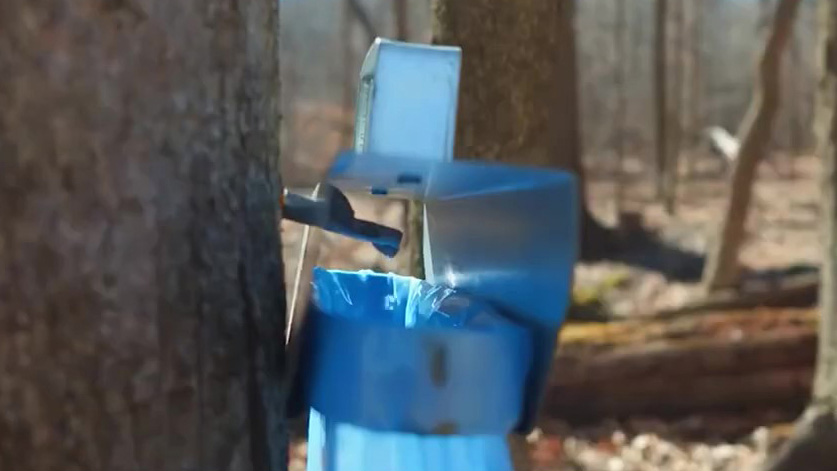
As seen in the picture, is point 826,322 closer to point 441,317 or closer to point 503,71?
point 503,71

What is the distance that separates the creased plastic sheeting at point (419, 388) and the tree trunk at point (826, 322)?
110 inches

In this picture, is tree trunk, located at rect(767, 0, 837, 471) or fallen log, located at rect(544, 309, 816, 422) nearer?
tree trunk, located at rect(767, 0, 837, 471)

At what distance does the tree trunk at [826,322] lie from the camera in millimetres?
3311

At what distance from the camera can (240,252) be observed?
30.1 inches

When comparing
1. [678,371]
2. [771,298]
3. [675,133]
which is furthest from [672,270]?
[675,133]

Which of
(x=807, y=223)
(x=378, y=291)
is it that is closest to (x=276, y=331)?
(x=378, y=291)

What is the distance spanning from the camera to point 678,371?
451cm

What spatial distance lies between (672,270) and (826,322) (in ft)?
14.6

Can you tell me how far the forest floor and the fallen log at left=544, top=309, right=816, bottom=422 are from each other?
69 millimetres

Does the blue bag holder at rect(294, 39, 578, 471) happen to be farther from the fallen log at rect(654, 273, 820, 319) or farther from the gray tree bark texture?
the fallen log at rect(654, 273, 820, 319)

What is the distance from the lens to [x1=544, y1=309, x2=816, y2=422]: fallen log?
14.5 feet

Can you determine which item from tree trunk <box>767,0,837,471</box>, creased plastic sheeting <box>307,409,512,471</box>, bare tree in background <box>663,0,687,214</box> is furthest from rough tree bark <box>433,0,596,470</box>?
bare tree in background <box>663,0,687,214</box>

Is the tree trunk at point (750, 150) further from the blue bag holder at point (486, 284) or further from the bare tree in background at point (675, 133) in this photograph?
the blue bag holder at point (486, 284)

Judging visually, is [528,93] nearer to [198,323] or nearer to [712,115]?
[198,323]
